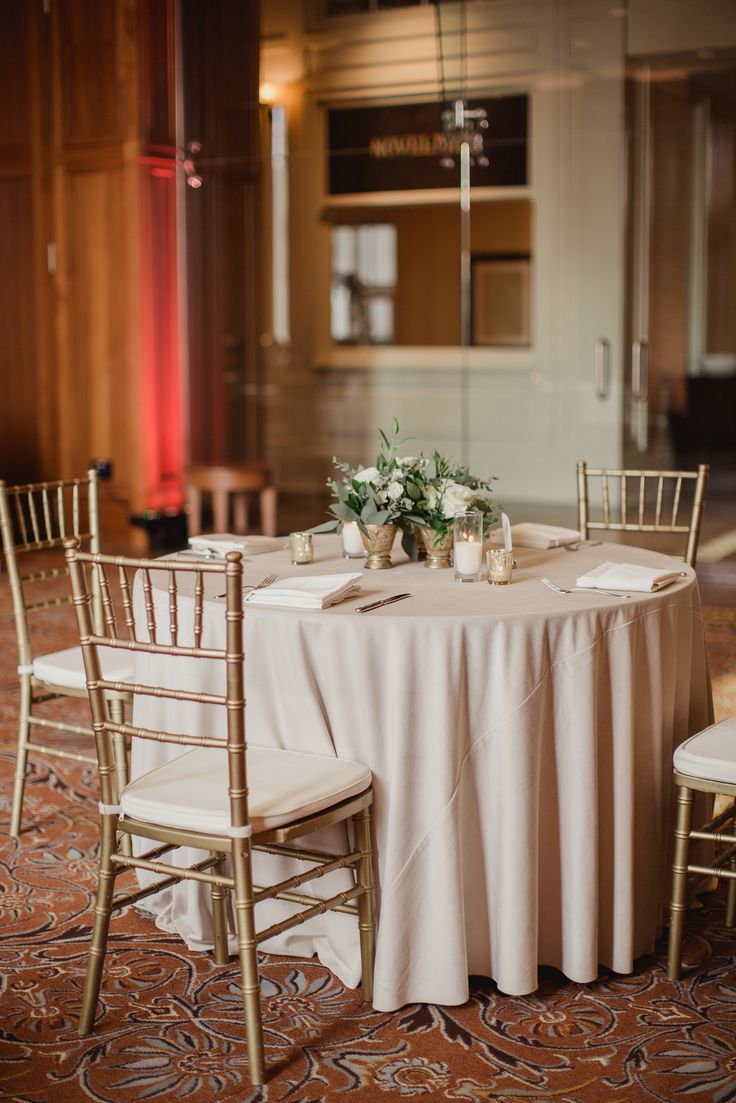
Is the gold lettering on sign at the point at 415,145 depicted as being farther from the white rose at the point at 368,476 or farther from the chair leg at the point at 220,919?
the chair leg at the point at 220,919

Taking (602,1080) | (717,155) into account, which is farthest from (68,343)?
(602,1080)

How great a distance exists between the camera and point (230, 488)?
7.68 metres

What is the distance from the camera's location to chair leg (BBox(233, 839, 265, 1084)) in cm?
237

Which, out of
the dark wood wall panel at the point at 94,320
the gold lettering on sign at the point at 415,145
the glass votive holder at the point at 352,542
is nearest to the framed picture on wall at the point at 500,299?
the gold lettering on sign at the point at 415,145

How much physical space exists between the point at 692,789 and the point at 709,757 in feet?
0.30

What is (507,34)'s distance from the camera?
7.30 metres

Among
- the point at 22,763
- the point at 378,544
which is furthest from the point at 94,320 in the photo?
the point at 378,544

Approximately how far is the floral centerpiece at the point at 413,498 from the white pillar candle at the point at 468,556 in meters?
0.09

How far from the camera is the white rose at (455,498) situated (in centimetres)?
307

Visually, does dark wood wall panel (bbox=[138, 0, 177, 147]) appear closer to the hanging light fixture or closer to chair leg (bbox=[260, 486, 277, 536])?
the hanging light fixture

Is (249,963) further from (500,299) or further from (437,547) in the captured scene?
(500,299)

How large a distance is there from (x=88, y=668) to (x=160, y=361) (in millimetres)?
6379

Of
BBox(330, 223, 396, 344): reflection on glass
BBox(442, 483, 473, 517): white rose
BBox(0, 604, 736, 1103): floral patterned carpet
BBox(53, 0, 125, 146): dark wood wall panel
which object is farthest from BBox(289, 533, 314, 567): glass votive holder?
BBox(53, 0, 125, 146): dark wood wall panel

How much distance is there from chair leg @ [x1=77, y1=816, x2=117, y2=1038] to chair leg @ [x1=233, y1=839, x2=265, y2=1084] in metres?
0.31
